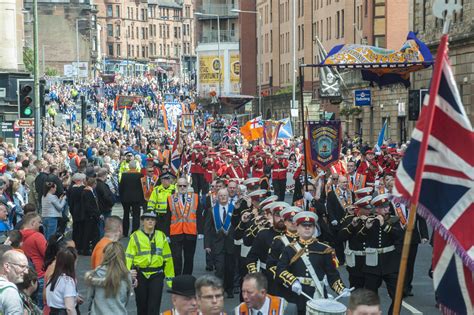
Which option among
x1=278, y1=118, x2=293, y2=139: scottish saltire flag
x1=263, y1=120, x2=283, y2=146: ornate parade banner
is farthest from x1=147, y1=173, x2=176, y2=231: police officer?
x1=278, y1=118, x2=293, y2=139: scottish saltire flag

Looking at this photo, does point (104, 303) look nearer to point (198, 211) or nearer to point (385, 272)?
point (385, 272)

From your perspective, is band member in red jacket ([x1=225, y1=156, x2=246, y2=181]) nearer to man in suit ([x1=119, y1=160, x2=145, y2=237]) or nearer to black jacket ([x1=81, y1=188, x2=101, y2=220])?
man in suit ([x1=119, y1=160, x2=145, y2=237])

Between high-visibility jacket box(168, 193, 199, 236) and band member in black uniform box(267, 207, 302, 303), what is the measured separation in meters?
5.17

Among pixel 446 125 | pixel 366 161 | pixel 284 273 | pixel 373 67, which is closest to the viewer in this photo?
pixel 446 125

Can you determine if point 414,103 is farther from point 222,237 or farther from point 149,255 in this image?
point 149,255

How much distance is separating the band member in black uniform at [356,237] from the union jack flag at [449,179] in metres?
7.39

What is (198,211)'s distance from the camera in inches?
787

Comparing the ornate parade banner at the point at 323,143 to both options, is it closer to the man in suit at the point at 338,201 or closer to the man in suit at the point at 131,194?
the man in suit at the point at 338,201

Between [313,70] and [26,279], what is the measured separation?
71.2m

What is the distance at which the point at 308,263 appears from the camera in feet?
39.7

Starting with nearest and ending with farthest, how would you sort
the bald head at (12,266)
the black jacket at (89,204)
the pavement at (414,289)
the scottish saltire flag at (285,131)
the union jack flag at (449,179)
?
the union jack flag at (449,179), the bald head at (12,266), the pavement at (414,289), the black jacket at (89,204), the scottish saltire flag at (285,131)

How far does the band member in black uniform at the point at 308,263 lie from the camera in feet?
39.7

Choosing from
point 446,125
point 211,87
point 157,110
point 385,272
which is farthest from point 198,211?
point 211,87

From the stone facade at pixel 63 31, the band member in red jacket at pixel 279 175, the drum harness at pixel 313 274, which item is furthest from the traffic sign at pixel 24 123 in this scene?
the stone facade at pixel 63 31
